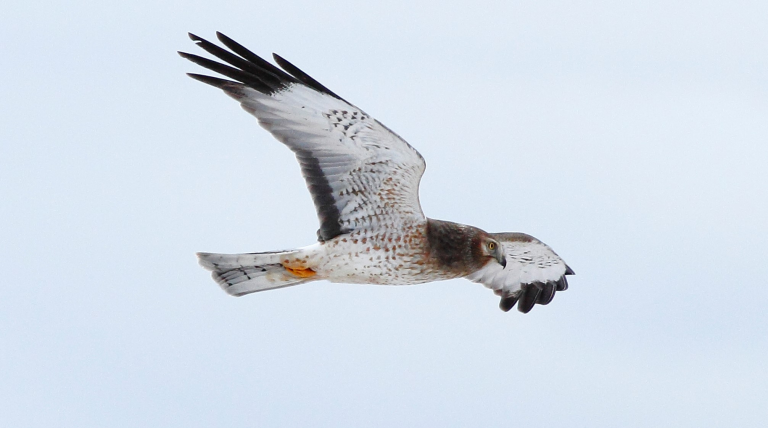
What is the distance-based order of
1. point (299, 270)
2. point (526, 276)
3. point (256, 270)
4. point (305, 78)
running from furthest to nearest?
point (526, 276) < point (256, 270) < point (299, 270) < point (305, 78)

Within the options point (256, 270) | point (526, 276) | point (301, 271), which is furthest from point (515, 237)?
point (256, 270)

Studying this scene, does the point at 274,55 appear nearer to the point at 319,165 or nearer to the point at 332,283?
the point at 319,165

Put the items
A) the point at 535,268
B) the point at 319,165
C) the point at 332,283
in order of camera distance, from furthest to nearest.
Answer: the point at 535,268, the point at 332,283, the point at 319,165

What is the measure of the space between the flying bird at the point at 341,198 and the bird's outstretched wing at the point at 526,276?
5.82ft

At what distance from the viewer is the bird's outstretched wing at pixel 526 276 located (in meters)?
13.9

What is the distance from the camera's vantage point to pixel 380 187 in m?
11.7

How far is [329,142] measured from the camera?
11.4 meters

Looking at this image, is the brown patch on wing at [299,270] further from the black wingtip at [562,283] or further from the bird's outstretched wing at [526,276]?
the black wingtip at [562,283]

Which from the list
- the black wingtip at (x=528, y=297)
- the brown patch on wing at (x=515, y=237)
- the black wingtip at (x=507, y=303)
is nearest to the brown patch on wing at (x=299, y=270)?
the brown patch on wing at (x=515, y=237)

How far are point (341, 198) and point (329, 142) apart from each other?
69 cm

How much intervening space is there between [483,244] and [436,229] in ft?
1.73

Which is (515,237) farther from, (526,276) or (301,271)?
(301,271)

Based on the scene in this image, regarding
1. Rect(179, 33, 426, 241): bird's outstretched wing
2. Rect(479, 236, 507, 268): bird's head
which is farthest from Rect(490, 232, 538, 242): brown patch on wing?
Rect(179, 33, 426, 241): bird's outstretched wing

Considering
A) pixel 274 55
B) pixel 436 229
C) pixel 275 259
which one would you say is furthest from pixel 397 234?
pixel 274 55
